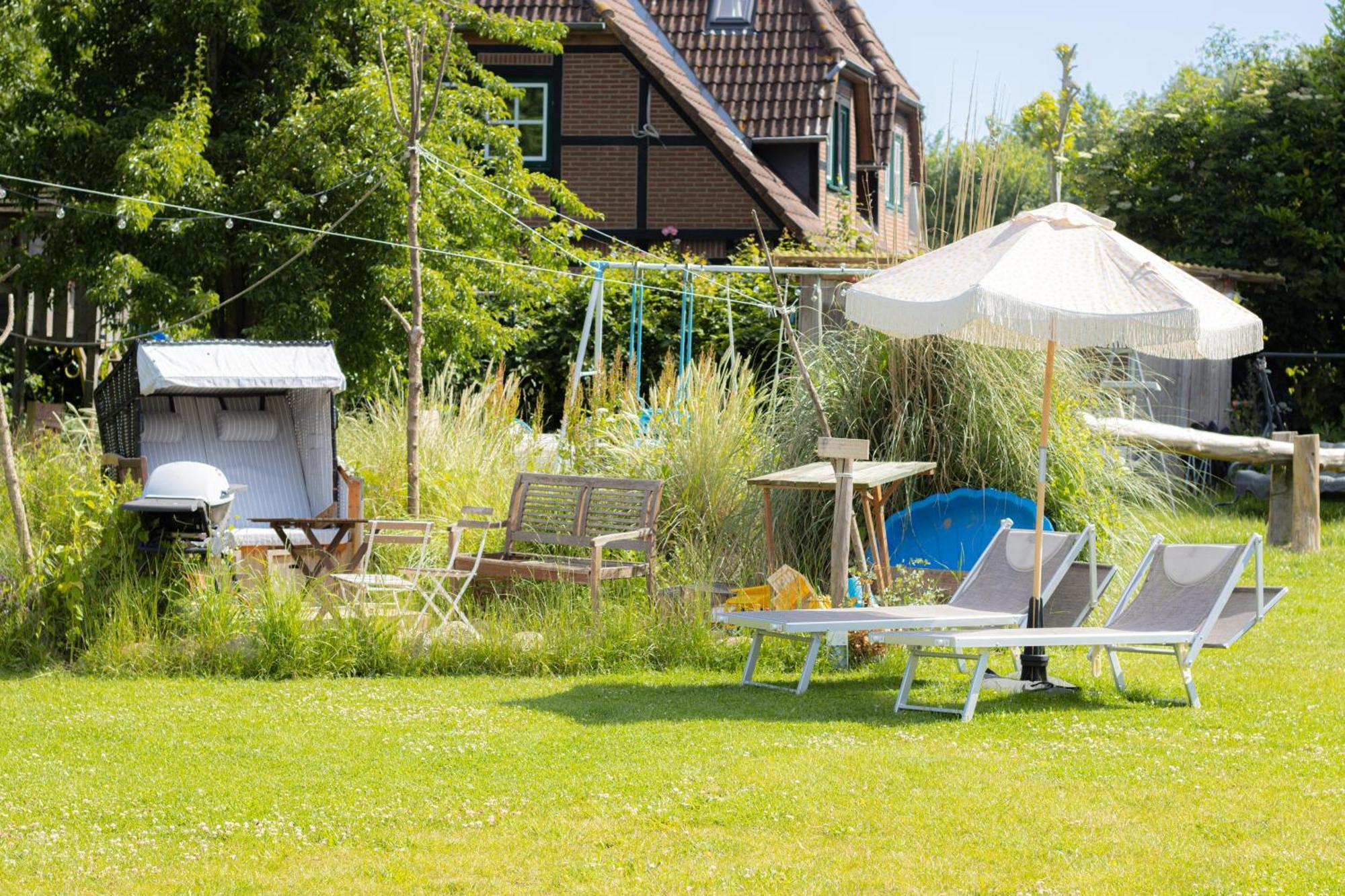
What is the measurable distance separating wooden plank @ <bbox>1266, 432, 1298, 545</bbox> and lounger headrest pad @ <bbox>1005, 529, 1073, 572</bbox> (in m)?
5.79

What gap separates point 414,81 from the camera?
9.84 metres

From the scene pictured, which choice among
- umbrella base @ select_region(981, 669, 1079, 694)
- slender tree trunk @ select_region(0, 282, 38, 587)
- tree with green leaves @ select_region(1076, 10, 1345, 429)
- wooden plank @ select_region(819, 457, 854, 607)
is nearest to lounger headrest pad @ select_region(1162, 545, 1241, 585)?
umbrella base @ select_region(981, 669, 1079, 694)

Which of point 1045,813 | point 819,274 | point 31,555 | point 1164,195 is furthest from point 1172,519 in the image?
point 1164,195

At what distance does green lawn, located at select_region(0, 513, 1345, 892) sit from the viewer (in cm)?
457

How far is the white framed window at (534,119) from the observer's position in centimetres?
2183

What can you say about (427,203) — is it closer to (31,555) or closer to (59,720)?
(31,555)

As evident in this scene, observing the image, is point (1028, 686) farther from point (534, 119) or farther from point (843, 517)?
point (534, 119)

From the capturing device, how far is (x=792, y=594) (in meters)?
8.05

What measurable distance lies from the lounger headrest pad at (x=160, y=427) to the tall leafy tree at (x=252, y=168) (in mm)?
1893

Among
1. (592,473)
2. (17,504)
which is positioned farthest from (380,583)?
(592,473)

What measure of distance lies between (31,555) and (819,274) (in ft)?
19.1

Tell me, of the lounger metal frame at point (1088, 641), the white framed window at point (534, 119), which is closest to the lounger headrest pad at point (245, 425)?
the lounger metal frame at point (1088, 641)

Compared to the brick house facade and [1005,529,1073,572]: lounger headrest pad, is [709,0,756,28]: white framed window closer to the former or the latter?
the brick house facade

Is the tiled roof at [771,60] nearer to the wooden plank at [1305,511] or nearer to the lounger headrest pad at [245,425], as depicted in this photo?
the wooden plank at [1305,511]
